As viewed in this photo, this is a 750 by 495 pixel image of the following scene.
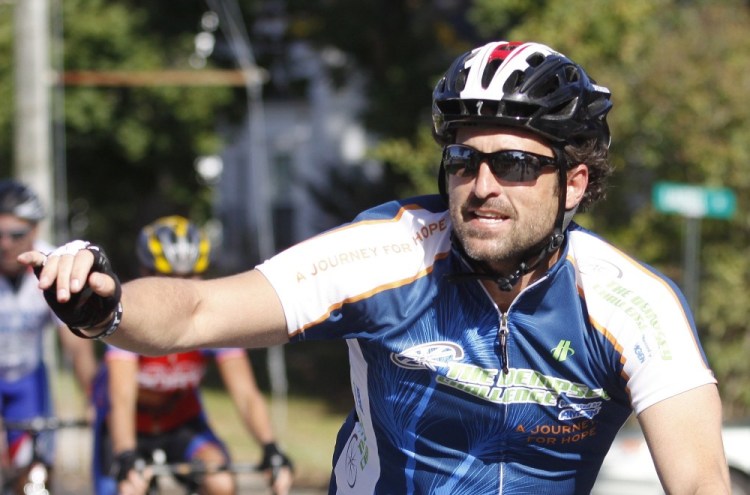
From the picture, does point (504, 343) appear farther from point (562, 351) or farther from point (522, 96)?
point (522, 96)

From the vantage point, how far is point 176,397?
6656mm

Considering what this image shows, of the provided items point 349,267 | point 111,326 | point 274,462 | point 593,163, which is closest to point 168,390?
point 274,462

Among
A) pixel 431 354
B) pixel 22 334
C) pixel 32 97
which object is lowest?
pixel 22 334

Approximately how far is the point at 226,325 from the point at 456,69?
3.37 feet

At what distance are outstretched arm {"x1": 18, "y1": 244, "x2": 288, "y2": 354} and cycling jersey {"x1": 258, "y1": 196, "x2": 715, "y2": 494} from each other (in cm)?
7

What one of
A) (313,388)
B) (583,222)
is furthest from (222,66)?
(583,222)

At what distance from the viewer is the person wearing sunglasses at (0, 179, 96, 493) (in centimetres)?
740

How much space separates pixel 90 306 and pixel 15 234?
16.1 ft

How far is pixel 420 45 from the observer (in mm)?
20406

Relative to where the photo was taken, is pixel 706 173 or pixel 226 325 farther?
pixel 706 173

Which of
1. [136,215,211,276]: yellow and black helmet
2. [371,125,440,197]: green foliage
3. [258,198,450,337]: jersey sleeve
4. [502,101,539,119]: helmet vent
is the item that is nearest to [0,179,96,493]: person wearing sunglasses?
[136,215,211,276]: yellow and black helmet

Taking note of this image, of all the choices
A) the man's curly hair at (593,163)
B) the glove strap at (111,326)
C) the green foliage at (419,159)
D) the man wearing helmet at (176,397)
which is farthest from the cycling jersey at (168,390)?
the green foliage at (419,159)

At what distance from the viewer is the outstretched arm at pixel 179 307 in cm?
267

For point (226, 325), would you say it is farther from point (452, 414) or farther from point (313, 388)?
point (313, 388)
